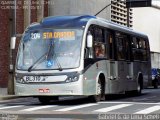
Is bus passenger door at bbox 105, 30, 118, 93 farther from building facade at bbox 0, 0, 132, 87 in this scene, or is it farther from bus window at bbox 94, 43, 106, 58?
building facade at bbox 0, 0, 132, 87

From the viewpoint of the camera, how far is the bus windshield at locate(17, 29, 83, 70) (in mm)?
18844

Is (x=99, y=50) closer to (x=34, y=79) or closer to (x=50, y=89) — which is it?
(x=50, y=89)

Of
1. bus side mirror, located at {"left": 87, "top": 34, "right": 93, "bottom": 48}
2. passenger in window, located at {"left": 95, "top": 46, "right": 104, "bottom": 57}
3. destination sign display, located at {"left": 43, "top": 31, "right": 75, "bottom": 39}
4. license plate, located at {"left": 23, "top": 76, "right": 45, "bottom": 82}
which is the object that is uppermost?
destination sign display, located at {"left": 43, "top": 31, "right": 75, "bottom": 39}

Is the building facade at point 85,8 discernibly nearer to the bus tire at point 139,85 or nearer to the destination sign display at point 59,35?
the bus tire at point 139,85

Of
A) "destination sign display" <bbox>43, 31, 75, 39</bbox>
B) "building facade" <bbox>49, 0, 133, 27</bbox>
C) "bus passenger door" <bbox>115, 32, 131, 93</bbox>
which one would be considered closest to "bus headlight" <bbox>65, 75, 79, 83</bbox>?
"destination sign display" <bbox>43, 31, 75, 39</bbox>

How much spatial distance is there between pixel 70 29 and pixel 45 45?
109 centimetres

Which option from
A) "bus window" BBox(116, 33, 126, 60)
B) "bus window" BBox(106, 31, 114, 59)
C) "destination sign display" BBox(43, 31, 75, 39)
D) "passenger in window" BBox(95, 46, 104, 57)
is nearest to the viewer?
"destination sign display" BBox(43, 31, 75, 39)

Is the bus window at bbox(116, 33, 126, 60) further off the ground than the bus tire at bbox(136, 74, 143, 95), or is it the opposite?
the bus window at bbox(116, 33, 126, 60)

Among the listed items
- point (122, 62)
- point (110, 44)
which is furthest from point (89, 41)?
point (122, 62)

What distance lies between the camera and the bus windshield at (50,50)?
742 inches

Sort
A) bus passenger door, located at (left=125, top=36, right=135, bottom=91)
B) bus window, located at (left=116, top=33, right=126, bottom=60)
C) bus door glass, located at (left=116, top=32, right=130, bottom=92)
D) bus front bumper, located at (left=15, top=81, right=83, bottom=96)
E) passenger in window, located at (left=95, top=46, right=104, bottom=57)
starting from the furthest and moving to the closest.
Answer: bus passenger door, located at (left=125, top=36, right=135, bottom=91), bus door glass, located at (left=116, top=32, right=130, bottom=92), bus window, located at (left=116, top=33, right=126, bottom=60), passenger in window, located at (left=95, top=46, right=104, bottom=57), bus front bumper, located at (left=15, top=81, right=83, bottom=96)

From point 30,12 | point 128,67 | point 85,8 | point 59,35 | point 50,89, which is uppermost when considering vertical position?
point 85,8

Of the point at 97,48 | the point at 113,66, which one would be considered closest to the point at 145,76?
the point at 113,66

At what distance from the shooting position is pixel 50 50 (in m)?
19.0
